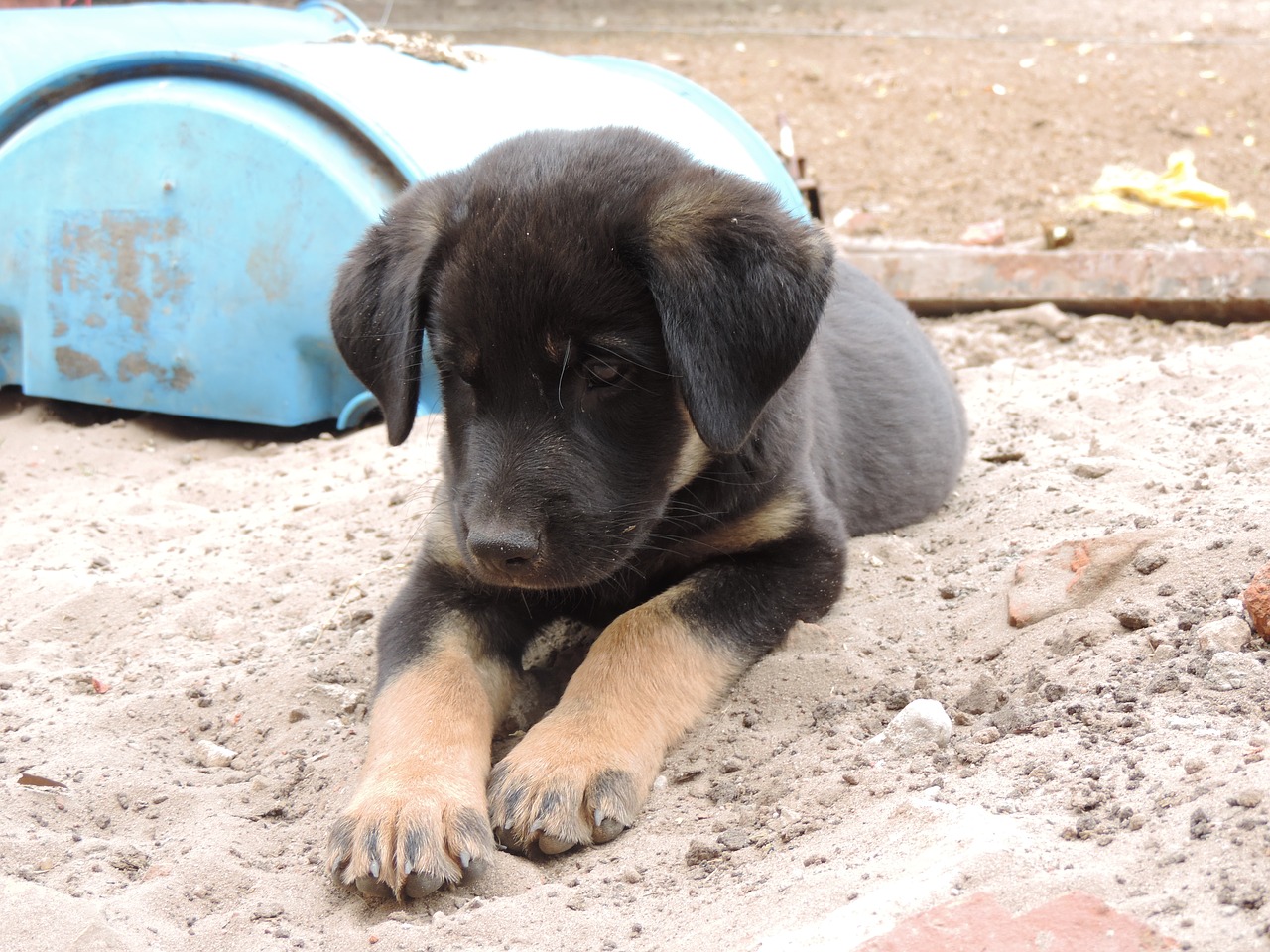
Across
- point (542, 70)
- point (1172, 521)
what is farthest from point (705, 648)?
point (542, 70)

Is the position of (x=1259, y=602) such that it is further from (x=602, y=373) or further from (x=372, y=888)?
(x=372, y=888)

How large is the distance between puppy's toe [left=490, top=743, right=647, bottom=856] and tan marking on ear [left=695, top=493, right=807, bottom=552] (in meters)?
0.84

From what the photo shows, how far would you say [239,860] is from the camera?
2.67 metres

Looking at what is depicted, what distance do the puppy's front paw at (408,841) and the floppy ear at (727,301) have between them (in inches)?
37.8

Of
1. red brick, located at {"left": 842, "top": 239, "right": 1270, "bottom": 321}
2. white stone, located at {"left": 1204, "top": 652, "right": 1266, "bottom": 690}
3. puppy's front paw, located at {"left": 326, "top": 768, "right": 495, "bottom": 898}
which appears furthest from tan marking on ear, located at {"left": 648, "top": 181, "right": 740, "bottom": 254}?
red brick, located at {"left": 842, "top": 239, "right": 1270, "bottom": 321}

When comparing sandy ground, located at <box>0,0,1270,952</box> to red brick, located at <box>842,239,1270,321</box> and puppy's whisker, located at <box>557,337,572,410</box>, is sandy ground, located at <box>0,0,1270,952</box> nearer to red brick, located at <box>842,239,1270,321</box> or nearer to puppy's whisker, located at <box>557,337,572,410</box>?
red brick, located at <box>842,239,1270,321</box>

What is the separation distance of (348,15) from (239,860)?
7519mm

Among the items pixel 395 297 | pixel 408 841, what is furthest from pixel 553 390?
pixel 408 841

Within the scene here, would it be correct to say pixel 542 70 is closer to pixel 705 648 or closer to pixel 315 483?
pixel 315 483

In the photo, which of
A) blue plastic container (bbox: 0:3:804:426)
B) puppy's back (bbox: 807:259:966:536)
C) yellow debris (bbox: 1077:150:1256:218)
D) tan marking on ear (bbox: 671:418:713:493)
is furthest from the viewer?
yellow debris (bbox: 1077:150:1256:218)

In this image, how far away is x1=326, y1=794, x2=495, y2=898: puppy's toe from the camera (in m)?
2.47

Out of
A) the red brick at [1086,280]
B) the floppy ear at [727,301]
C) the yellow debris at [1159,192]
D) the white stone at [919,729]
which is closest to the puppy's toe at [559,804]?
the white stone at [919,729]

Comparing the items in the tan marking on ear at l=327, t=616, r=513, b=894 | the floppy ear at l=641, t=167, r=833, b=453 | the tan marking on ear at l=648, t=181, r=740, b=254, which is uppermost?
the tan marking on ear at l=648, t=181, r=740, b=254

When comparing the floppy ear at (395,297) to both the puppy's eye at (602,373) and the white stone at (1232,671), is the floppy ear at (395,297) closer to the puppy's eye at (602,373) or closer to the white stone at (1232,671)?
the puppy's eye at (602,373)
